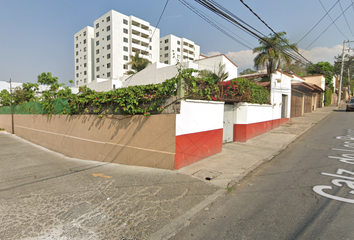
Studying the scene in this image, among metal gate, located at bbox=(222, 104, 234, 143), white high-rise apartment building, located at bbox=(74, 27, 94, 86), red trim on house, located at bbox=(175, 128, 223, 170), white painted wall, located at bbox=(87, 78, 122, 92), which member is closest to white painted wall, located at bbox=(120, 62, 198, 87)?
white painted wall, located at bbox=(87, 78, 122, 92)

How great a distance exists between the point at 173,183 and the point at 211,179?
102cm

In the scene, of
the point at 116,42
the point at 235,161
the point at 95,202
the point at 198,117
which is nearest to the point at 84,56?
the point at 116,42

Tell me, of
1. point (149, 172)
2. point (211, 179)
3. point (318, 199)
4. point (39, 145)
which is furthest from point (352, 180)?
point (39, 145)

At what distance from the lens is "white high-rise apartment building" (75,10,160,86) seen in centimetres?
4438

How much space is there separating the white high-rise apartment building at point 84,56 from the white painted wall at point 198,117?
2030 inches

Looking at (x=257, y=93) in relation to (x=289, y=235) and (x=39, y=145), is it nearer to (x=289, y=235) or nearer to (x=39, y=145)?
(x=289, y=235)

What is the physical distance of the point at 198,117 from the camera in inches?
246

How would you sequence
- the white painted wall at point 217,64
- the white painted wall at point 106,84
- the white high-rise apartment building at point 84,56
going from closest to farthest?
1. the white painted wall at point 217,64
2. the white painted wall at point 106,84
3. the white high-rise apartment building at point 84,56

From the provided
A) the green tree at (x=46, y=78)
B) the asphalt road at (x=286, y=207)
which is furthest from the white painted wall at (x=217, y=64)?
the green tree at (x=46, y=78)

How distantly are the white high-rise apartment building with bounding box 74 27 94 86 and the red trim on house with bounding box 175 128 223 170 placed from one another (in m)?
51.7

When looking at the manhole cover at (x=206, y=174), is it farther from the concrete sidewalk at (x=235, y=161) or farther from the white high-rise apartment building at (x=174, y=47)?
the white high-rise apartment building at (x=174, y=47)

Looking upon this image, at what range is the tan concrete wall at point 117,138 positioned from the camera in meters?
5.71

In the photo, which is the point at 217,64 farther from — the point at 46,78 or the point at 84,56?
the point at 84,56

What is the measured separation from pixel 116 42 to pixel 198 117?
45020 millimetres
